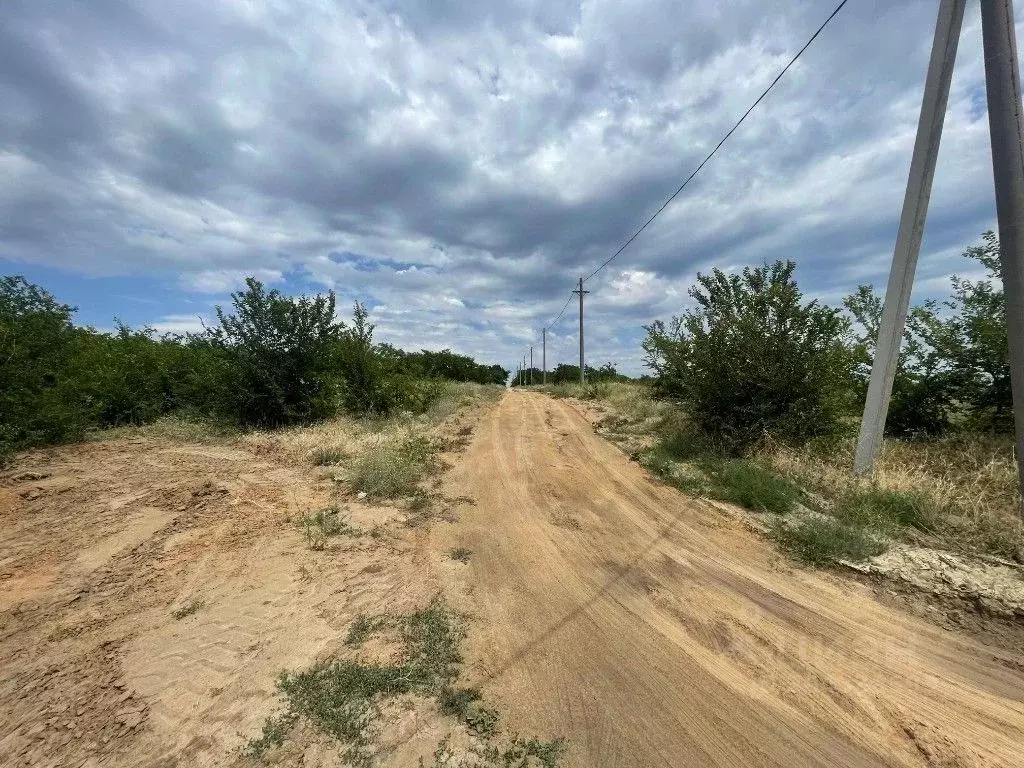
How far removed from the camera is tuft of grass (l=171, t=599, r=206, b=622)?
3.81 m

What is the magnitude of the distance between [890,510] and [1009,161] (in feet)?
13.0

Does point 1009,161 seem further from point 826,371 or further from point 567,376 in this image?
point 567,376

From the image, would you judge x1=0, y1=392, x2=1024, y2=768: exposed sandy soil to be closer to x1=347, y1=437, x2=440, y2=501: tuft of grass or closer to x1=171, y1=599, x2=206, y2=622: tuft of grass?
x1=171, y1=599, x2=206, y2=622: tuft of grass

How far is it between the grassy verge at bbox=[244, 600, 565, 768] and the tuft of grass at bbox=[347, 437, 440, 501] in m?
3.65

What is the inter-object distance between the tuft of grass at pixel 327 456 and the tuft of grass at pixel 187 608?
16.2ft

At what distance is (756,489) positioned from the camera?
6.70 meters

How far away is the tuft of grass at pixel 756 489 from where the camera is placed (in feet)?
21.0

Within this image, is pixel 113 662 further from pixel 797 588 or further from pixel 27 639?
pixel 797 588

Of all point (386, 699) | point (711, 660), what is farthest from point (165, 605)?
point (711, 660)

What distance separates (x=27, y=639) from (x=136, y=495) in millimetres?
3974

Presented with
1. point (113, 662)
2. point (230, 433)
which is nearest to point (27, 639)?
point (113, 662)

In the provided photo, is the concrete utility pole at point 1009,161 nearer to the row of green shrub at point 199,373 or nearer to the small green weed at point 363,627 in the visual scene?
the small green weed at point 363,627

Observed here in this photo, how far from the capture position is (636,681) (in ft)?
10.0

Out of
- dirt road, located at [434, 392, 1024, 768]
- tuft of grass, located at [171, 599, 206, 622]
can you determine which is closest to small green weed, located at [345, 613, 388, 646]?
dirt road, located at [434, 392, 1024, 768]
